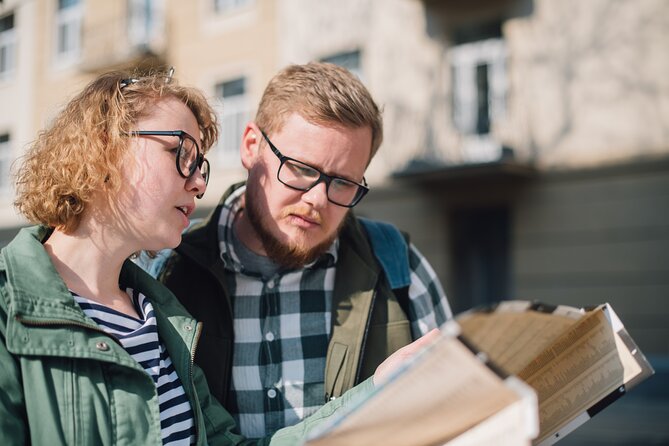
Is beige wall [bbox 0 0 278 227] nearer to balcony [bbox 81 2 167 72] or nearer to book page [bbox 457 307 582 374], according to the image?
balcony [bbox 81 2 167 72]

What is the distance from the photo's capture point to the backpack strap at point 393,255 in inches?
90.2

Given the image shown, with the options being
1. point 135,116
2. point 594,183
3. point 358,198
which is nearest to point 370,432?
point 135,116

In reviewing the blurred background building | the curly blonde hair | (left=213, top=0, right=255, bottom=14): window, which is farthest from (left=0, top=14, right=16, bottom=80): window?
the curly blonde hair

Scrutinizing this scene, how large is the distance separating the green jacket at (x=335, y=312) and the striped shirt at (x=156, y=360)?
13.9 inches

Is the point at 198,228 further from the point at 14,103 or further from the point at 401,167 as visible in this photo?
the point at 14,103

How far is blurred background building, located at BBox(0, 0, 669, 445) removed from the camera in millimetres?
9336

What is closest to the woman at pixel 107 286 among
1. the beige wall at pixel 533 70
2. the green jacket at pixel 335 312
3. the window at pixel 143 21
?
the green jacket at pixel 335 312

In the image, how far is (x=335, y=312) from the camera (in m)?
2.21

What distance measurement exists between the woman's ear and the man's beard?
6cm

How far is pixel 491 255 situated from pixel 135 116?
9791 mm

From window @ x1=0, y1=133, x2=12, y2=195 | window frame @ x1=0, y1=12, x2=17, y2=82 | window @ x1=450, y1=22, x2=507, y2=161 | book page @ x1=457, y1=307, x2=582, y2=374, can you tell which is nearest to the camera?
book page @ x1=457, y1=307, x2=582, y2=374

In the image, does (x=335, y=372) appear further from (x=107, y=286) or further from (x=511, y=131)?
(x=511, y=131)

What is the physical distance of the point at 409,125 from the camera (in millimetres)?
11375

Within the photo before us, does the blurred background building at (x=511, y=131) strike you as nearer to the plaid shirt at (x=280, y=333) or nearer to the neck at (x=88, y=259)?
the plaid shirt at (x=280, y=333)
